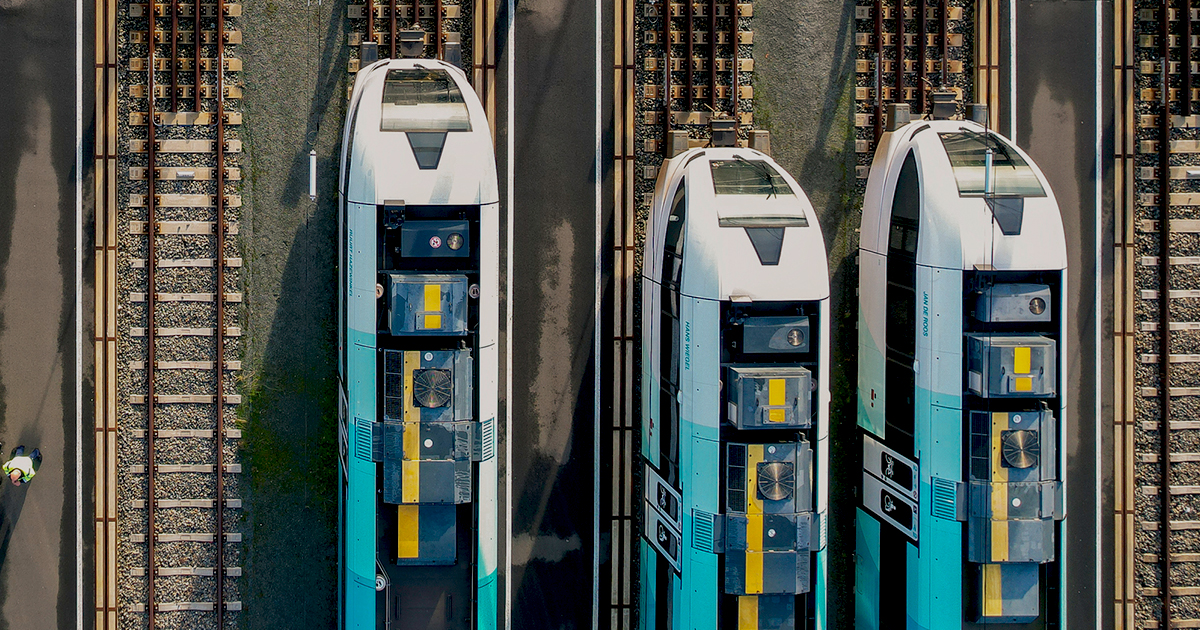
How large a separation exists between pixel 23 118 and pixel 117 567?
25.8 ft

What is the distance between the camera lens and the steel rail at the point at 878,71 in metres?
15.9

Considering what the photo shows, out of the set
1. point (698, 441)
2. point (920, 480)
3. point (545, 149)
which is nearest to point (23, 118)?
point (545, 149)

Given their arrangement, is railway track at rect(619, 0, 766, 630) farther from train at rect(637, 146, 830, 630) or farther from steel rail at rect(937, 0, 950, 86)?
steel rail at rect(937, 0, 950, 86)

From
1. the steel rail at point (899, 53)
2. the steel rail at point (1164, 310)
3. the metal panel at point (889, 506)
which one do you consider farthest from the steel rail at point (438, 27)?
the steel rail at point (1164, 310)

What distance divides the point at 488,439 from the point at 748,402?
392cm

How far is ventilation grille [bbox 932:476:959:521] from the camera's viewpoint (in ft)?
44.6

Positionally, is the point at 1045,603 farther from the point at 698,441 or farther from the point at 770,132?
the point at 770,132

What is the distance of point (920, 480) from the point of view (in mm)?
13867

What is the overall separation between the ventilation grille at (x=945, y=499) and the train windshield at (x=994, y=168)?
14.3ft

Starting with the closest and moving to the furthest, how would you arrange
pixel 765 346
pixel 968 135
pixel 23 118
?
pixel 765 346 < pixel 968 135 < pixel 23 118

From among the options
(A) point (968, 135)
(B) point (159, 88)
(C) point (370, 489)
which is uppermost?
(B) point (159, 88)

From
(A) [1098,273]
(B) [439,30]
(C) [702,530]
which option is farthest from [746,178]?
(A) [1098,273]


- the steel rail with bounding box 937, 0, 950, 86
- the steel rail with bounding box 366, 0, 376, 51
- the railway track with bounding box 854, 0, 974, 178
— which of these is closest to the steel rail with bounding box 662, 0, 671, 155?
the railway track with bounding box 854, 0, 974, 178

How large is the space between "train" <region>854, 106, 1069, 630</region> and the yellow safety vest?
1425 cm
